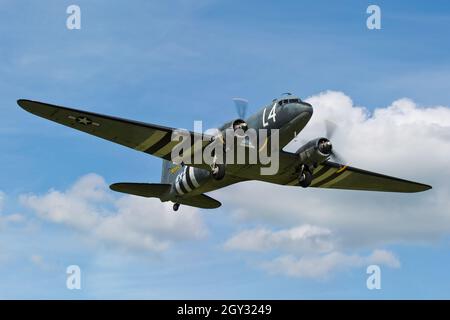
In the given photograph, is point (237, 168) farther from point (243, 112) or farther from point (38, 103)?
point (38, 103)

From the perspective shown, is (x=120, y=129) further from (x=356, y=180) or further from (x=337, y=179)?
(x=356, y=180)

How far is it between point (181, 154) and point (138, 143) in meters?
2.11

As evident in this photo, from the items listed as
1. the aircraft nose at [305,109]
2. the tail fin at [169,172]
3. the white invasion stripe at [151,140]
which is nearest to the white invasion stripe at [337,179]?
the aircraft nose at [305,109]

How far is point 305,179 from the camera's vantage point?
3089 centimetres

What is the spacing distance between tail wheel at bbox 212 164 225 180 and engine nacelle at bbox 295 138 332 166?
4013 millimetres

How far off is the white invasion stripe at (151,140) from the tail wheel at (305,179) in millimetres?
6774

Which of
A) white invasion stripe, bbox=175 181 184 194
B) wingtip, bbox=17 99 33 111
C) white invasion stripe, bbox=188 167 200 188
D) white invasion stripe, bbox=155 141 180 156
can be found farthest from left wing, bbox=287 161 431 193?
wingtip, bbox=17 99 33 111

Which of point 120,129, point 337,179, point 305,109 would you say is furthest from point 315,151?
point 120,129

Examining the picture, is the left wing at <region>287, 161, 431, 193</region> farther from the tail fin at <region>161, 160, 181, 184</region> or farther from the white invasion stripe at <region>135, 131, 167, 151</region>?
the white invasion stripe at <region>135, 131, 167, 151</region>

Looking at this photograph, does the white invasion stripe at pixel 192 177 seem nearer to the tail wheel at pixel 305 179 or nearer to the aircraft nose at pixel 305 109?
the tail wheel at pixel 305 179

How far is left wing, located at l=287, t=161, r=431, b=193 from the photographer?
3478 centimetres

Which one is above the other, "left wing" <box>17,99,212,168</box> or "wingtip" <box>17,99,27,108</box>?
"wingtip" <box>17,99,27,108</box>

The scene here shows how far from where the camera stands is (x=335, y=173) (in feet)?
115
